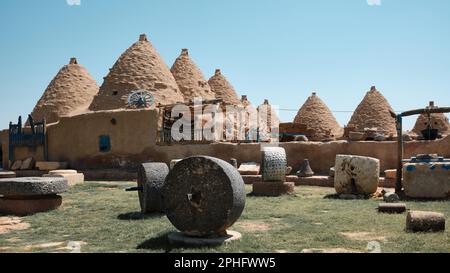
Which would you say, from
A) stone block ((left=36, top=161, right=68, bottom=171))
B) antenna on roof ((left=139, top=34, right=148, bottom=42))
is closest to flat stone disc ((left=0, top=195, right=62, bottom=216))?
stone block ((left=36, top=161, right=68, bottom=171))

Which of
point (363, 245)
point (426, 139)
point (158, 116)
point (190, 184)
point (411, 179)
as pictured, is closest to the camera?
point (363, 245)

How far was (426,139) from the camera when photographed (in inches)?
616

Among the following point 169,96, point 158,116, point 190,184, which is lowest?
point 190,184

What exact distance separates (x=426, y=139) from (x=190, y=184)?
39.6 ft

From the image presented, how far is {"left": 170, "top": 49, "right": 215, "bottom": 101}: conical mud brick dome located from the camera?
1225 inches

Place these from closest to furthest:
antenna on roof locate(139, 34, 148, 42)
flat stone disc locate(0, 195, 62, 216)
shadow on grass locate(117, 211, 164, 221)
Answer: shadow on grass locate(117, 211, 164, 221) → flat stone disc locate(0, 195, 62, 216) → antenna on roof locate(139, 34, 148, 42)

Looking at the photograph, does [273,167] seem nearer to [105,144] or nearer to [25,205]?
[25,205]

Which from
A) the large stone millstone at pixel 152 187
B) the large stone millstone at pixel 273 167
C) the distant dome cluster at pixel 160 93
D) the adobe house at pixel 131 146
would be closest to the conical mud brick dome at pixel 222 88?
the distant dome cluster at pixel 160 93

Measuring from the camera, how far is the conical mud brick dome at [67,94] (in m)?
29.9

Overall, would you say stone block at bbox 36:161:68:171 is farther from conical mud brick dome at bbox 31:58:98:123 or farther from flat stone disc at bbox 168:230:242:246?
flat stone disc at bbox 168:230:242:246

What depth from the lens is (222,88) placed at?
3622 centimetres

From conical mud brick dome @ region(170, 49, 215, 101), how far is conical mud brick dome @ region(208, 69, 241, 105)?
3.22 meters

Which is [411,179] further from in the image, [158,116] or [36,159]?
[36,159]
